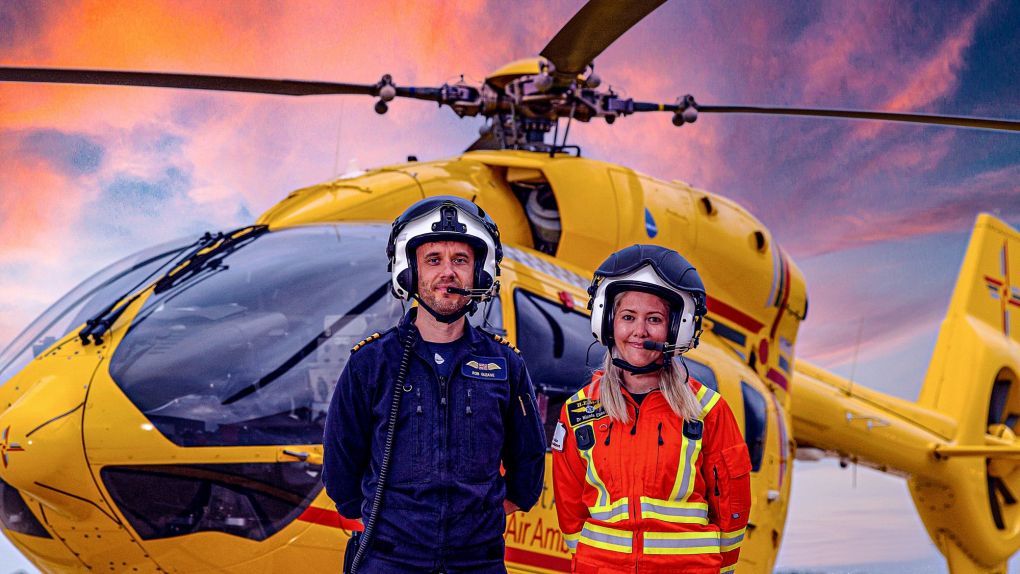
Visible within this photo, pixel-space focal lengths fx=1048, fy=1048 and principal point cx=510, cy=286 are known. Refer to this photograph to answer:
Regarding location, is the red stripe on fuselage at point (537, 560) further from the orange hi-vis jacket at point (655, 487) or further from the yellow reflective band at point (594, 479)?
the yellow reflective band at point (594, 479)

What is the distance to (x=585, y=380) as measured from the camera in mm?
5078

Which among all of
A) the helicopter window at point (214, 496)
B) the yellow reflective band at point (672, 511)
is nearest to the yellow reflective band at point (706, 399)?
the yellow reflective band at point (672, 511)

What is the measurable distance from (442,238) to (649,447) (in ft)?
2.72

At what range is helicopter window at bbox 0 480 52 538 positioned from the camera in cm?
424

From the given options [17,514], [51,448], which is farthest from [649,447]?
[17,514]

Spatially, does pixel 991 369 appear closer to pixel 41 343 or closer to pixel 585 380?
pixel 585 380

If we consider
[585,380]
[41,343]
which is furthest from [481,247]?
[41,343]

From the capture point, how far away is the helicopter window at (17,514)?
4242 millimetres

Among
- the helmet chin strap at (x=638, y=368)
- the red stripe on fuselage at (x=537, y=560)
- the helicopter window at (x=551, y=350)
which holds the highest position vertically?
the helicopter window at (x=551, y=350)

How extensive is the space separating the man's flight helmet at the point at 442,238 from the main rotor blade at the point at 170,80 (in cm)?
281

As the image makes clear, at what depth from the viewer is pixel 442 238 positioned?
3.01 m

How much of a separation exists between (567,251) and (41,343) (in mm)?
2795

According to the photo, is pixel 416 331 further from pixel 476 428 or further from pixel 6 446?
pixel 6 446

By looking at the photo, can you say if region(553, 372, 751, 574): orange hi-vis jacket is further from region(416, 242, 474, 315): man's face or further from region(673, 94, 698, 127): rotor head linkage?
region(673, 94, 698, 127): rotor head linkage
